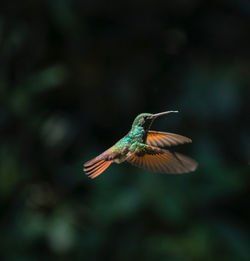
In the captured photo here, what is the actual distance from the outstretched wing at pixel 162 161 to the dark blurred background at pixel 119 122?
1.29 meters

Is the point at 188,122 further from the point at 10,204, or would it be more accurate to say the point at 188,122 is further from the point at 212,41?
the point at 10,204

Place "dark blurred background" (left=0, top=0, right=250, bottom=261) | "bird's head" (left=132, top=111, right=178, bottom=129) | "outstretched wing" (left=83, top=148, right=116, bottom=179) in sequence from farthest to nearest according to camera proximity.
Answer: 1. "dark blurred background" (left=0, top=0, right=250, bottom=261)
2. "bird's head" (left=132, top=111, right=178, bottom=129)
3. "outstretched wing" (left=83, top=148, right=116, bottom=179)

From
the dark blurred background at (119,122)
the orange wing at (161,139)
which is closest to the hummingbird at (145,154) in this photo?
the orange wing at (161,139)

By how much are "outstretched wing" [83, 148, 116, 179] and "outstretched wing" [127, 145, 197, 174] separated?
0.04 m

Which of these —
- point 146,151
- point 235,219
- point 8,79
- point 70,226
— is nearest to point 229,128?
point 235,219

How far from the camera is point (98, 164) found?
2.85 ft

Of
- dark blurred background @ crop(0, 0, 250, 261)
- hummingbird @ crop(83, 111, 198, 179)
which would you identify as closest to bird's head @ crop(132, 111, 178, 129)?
hummingbird @ crop(83, 111, 198, 179)

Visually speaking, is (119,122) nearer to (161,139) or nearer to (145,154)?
(161,139)

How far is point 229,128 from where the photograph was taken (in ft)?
8.39

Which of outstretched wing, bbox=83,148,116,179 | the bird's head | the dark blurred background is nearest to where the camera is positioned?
outstretched wing, bbox=83,148,116,179

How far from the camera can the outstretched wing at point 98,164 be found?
2.53ft

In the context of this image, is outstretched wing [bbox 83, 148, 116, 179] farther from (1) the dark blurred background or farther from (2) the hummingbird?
(1) the dark blurred background

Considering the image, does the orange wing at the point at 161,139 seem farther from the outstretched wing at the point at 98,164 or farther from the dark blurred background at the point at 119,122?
the dark blurred background at the point at 119,122

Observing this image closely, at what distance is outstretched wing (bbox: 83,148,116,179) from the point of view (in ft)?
2.53
